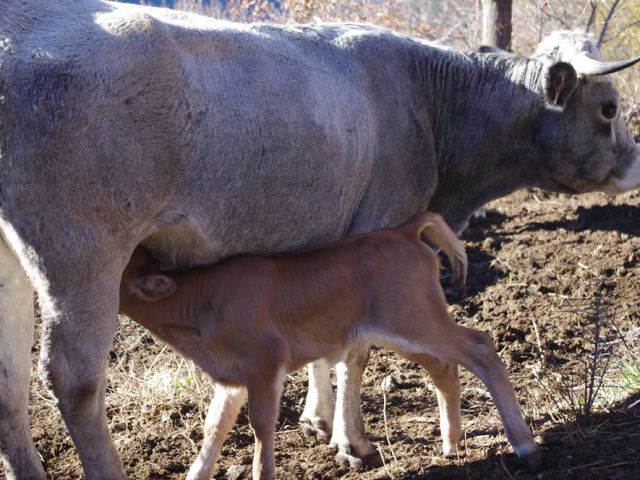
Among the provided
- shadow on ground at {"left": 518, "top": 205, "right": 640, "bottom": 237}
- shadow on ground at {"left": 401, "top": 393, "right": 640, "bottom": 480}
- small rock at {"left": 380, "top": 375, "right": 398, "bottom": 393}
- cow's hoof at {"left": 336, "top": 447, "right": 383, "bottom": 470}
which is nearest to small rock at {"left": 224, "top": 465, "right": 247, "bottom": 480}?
cow's hoof at {"left": 336, "top": 447, "right": 383, "bottom": 470}

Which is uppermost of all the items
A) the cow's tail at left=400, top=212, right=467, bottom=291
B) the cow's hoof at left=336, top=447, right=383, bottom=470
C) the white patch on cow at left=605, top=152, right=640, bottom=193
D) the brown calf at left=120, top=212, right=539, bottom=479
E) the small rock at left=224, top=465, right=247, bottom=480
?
the white patch on cow at left=605, top=152, right=640, bottom=193

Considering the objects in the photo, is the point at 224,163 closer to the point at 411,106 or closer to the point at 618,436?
the point at 411,106

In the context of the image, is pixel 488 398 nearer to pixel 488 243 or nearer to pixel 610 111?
pixel 610 111

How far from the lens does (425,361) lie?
570 cm

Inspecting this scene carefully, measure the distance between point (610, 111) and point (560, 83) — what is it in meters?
0.53

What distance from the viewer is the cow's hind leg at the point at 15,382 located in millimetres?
5328

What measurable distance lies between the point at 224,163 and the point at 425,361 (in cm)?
163

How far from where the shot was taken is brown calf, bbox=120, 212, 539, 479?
5109 millimetres

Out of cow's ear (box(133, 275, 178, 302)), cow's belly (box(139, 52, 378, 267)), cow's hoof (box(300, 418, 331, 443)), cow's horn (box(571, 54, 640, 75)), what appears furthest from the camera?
cow's hoof (box(300, 418, 331, 443))

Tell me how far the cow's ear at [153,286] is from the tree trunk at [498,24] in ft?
17.3

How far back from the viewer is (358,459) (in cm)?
577

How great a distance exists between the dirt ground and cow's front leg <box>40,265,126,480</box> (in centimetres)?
99

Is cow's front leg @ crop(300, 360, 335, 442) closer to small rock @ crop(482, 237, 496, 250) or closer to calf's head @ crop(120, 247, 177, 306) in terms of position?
calf's head @ crop(120, 247, 177, 306)

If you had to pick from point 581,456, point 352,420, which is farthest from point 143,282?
point 581,456
